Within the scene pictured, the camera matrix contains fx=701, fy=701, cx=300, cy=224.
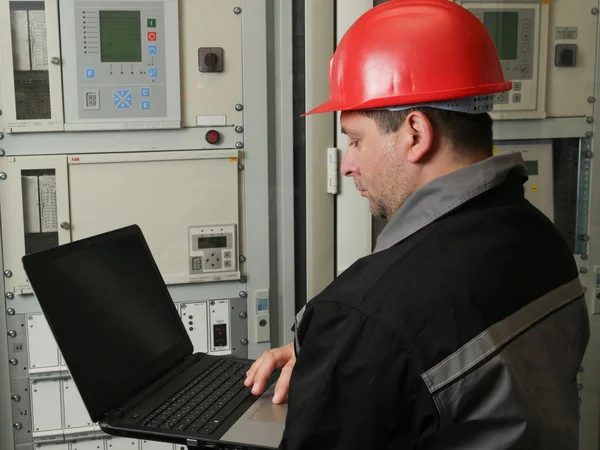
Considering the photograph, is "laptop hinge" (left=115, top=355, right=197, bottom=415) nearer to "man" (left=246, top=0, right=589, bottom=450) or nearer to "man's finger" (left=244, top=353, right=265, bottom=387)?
"man's finger" (left=244, top=353, right=265, bottom=387)

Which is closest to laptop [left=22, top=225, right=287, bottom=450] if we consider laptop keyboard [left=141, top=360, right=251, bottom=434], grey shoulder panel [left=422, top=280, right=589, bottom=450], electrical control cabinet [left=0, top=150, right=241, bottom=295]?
laptop keyboard [left=141, top=360, right=251, bottom=434]

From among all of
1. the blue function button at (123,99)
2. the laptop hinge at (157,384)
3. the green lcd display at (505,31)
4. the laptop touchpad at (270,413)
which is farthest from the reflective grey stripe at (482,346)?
the blue function button at (123,99)

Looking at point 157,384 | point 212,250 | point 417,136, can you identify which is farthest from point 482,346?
point 212,250

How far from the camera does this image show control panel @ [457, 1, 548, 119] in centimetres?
200

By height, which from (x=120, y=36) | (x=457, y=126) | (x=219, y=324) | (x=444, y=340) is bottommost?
(x=219, y=324)

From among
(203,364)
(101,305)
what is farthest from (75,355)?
(203,364)

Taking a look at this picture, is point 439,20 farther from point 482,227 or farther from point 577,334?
point 577,334

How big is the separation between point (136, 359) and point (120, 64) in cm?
121

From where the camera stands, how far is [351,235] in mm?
2439

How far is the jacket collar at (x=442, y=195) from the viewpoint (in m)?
1.03

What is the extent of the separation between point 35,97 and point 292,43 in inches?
34.9

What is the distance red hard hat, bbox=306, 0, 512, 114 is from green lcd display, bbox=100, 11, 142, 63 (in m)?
1.37

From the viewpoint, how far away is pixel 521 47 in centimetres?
202

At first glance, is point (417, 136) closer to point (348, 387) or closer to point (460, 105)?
point (460, 105)
